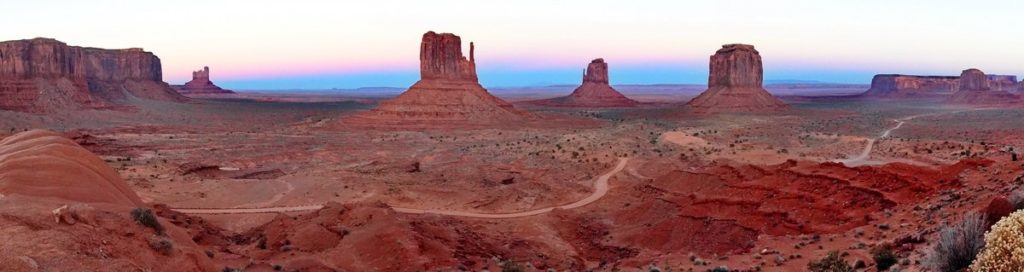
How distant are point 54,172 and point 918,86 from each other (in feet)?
579

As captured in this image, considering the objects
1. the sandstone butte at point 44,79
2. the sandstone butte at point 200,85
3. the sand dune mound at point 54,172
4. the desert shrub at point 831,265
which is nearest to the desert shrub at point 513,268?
the desert shrub at point 831,265

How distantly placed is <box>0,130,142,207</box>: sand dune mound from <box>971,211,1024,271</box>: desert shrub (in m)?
16.2

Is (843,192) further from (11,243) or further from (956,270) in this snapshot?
(11,243)

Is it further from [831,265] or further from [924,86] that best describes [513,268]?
[924,86]

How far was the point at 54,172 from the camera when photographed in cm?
1412

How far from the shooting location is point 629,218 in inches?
966

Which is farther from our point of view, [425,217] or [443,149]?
[443,149]

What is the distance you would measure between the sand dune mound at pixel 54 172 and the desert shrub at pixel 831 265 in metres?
15.2

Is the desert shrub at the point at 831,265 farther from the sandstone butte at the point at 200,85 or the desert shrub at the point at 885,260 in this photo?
the sandstone butte at the point at 200,85

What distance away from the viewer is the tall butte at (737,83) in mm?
102000

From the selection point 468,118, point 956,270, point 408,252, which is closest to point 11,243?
point 408,252

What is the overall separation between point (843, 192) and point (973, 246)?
445 inches

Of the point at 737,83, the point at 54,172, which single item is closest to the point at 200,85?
the point at 737,83

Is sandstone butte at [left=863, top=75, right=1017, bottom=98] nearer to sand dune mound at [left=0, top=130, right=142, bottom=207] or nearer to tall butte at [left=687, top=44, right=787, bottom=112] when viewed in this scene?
tall butte at [left=687, top=44, right=787, bottom=112]
